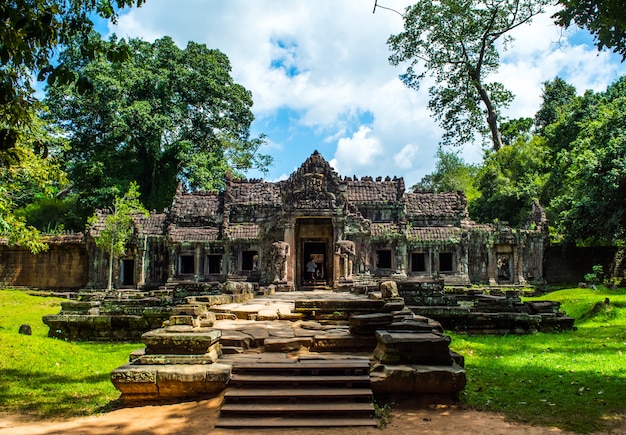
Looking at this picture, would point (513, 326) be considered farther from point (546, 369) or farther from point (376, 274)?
point (376, 274)

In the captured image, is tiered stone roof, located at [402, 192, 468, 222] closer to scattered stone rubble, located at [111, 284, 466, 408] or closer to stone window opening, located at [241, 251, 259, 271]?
stone window opening, located at [241, 251, 259, 271]

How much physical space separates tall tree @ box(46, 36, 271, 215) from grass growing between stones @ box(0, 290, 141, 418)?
24.1m

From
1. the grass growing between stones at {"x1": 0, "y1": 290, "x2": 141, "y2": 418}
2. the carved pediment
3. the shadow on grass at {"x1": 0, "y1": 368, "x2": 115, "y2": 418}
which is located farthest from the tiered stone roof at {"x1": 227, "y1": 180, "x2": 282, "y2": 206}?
the shadow on grass at {"x1": 0, "y1": 368, "x2": 115, "y2": 418}

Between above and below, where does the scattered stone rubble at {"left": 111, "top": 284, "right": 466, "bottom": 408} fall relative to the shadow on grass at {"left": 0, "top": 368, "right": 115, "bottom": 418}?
above

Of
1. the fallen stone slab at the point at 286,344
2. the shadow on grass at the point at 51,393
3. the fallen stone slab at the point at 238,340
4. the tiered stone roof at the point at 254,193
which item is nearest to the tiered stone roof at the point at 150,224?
the tiered stone roof at the point at 254,193

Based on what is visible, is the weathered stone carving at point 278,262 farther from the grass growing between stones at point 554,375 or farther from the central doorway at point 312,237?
the grass growing between stones at point 554,375

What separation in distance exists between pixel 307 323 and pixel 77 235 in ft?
71.7

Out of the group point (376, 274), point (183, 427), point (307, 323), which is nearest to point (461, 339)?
point (307, 323)

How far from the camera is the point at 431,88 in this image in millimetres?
35875

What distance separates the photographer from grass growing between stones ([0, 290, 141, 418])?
248 inches

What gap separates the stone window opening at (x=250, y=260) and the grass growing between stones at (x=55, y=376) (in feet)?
42.9

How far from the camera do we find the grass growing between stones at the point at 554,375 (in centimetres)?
557

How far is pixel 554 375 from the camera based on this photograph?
740 centimetres

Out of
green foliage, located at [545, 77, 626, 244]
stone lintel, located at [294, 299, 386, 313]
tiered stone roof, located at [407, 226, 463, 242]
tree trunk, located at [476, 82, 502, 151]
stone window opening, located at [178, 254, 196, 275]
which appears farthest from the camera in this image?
tree trunk, located at [476, 82, 502, 151]
